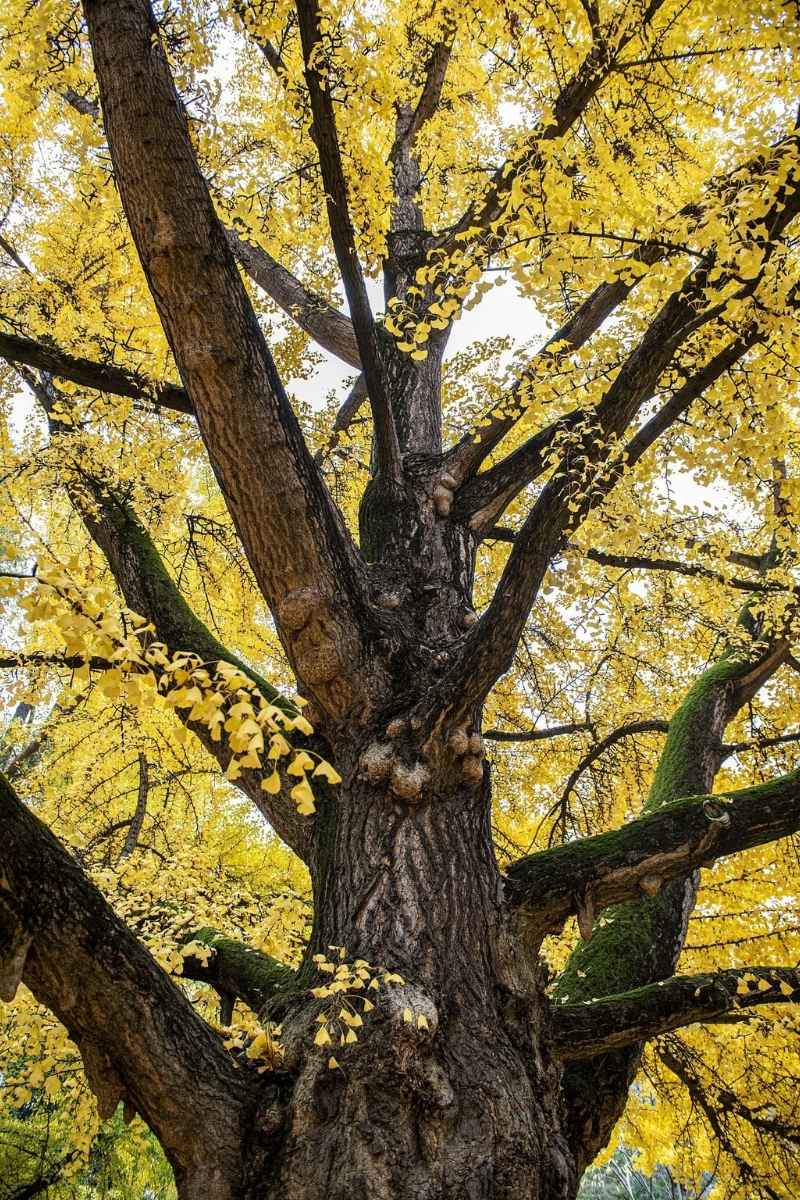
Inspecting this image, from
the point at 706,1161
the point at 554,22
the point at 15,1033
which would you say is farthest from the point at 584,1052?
the point at 554,22

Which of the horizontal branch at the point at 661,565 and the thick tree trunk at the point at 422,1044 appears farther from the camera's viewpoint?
the horizontal branch at the point at 661,565

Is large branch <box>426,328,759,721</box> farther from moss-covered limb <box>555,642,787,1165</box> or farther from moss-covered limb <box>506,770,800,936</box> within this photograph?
moss-covered limb <box>555,642,787,1165</box>

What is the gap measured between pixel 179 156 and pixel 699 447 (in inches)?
119

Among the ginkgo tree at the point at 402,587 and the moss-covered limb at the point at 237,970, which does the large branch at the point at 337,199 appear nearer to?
the ginkgo tree at the point at 402,587

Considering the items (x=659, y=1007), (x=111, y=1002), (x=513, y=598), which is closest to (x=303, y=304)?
(x=513, y=598)

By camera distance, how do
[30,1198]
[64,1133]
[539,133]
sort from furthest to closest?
[64,1133] < [30,1198] < [539,133]

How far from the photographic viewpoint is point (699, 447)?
4094mm

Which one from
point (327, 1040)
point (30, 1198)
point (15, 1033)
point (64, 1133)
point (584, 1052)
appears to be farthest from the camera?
point (64, 1133)

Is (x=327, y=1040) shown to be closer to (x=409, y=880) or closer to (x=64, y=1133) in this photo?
(x=409, y=880)

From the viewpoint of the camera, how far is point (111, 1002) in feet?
6.42

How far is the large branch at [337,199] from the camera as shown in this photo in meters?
2.44

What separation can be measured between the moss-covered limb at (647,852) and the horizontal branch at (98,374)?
2592 millimetres

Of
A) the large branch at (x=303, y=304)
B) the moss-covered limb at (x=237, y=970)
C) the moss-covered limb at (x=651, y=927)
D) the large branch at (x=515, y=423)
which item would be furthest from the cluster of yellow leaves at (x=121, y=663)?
the large branch at (x=303, y=304)

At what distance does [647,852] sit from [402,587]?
1682 mm
